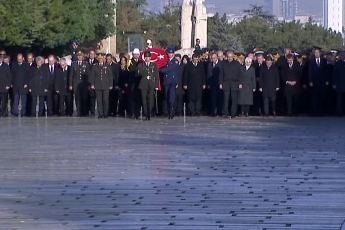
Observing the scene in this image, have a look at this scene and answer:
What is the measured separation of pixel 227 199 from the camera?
16156mm

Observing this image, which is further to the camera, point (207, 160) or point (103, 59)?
point (103, 59)

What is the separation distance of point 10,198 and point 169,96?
1704 centimetres

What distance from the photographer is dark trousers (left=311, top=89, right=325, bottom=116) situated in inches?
1332

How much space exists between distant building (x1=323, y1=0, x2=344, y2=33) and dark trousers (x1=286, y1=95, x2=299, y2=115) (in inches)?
4240

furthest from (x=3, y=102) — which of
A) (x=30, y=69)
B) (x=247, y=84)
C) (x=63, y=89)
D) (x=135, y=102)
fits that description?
(x=247, y=84)

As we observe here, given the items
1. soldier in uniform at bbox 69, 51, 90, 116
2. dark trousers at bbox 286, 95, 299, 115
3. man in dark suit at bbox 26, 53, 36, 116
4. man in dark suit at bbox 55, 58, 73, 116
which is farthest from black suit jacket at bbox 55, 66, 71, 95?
dark trousers at bbox 286, 95, 299, 115

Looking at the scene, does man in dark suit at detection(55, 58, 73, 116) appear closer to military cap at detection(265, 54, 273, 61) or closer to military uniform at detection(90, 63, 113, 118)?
military uniform at detection(90, 63, 113, 118)

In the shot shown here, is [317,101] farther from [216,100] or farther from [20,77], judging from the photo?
[20,77]

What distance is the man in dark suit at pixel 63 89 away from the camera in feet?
112

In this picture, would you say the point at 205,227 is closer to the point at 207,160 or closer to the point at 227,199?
the point at 227,199

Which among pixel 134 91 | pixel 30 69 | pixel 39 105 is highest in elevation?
pixel 30 69

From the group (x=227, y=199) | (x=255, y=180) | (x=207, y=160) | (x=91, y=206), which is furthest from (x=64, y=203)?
(x=207, y=160)

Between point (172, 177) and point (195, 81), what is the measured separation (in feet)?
50.3

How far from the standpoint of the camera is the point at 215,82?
33906mm
